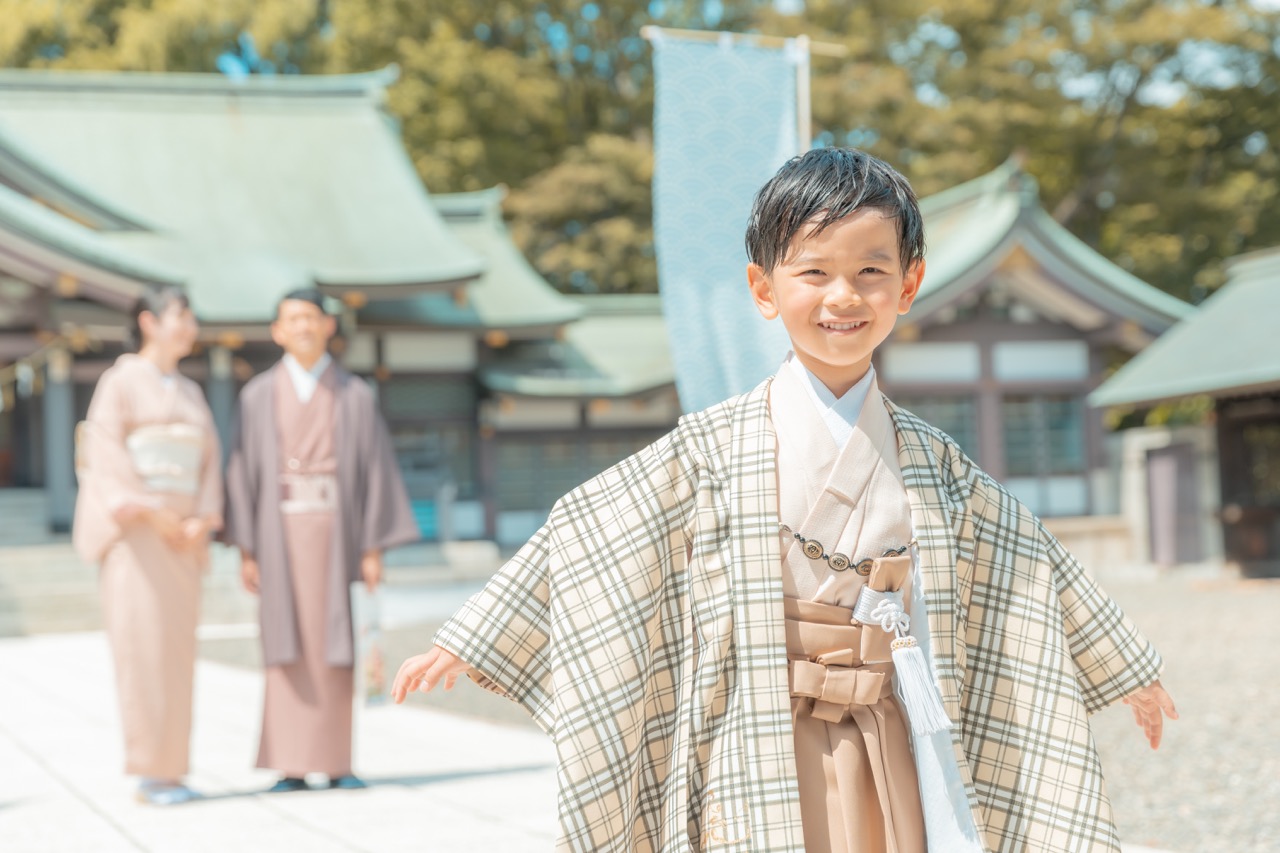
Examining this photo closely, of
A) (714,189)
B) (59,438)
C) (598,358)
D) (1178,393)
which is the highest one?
(598,358)

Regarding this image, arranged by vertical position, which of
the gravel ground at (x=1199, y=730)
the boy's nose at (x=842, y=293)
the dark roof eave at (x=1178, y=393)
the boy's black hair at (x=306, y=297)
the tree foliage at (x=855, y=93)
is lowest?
the gravel ground at (x=1199, y=730)

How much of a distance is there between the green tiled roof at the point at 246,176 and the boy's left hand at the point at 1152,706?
13.7m

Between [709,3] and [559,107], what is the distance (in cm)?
350

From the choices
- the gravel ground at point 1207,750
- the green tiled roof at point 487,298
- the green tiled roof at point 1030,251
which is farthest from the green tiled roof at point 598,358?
the gravel ground at point 1207,750

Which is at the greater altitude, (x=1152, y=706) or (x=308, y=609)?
(x=1152, y=706)

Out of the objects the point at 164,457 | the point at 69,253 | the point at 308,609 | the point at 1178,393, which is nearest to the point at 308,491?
the point at 308,609

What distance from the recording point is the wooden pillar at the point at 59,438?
14141mm

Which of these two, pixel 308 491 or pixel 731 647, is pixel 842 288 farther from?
pixel 308 491

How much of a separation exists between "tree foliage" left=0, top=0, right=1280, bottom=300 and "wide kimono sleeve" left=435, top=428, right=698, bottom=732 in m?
21.6

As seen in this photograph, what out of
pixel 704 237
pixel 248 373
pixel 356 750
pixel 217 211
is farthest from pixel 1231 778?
pixel 217 211

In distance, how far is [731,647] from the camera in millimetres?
2051

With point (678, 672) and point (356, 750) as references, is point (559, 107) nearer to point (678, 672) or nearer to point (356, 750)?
point (356, 750)

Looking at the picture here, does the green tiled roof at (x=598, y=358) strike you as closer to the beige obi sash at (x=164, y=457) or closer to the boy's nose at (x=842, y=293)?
the beige obi sash at (x=164, y=457)

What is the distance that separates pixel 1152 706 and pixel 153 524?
3.66m
